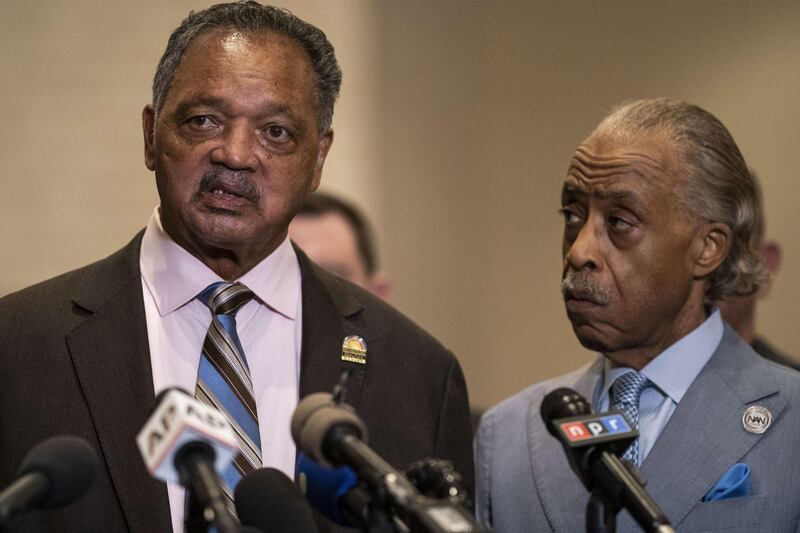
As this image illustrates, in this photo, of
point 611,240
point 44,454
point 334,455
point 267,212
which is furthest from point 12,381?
point 611,240

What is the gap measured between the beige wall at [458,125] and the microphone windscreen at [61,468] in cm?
329

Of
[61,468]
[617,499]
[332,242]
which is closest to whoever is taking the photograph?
[61,468]

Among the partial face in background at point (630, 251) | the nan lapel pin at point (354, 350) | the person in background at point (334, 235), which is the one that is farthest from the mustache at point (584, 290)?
the person in background at point (334, 235)

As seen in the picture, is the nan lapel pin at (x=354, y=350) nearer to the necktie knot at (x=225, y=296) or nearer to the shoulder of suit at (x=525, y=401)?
the necktie knot at (x=225, y=296)

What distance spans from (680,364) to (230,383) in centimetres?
114

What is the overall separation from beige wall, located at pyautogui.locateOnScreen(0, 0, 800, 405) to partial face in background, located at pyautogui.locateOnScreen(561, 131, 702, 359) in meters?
2.65

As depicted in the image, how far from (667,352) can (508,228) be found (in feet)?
12.6

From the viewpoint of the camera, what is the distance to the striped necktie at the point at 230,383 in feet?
8.16

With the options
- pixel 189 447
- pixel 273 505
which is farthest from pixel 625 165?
pixel 189 447

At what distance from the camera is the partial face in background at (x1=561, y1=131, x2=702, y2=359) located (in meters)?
2.85

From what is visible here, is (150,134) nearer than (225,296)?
No

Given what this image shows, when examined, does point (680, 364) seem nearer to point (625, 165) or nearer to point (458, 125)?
point (625, 165)

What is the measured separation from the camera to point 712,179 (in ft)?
9.61

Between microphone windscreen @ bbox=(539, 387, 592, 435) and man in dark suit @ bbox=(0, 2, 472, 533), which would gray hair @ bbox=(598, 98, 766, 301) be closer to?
man in dark suit @ bbox=(0, 2, 472, 533)
